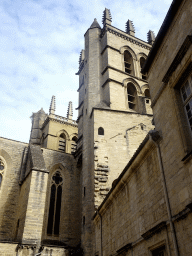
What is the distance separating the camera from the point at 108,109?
14.4 metres

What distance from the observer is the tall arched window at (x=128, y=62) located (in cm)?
1873

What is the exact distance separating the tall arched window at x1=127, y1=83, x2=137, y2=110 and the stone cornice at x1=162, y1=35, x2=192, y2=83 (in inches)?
440

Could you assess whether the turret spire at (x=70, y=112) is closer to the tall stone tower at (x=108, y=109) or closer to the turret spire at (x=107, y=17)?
the tall stone tower at (x=108, y=109)

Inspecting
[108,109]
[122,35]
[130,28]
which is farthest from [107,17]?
[108,109]

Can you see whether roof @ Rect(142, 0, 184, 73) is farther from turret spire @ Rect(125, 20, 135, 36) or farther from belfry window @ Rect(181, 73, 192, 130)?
turret spire @ Rect(125, 20, 135, 36)

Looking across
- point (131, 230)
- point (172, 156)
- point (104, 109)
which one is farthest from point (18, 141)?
point (172, 156)

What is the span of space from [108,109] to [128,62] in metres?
6.32

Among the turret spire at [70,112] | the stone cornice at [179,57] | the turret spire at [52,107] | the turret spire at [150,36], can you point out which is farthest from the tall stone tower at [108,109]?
the stone cornice at [179,57]

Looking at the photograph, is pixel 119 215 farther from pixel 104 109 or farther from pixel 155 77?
pixel 104 109

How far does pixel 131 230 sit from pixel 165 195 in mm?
2026

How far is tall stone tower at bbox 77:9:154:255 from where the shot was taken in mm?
12195

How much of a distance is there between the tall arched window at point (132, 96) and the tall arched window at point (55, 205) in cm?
637

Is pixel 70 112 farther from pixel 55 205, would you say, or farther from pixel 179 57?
pixel 179 57

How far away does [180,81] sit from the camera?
17.0 ft
